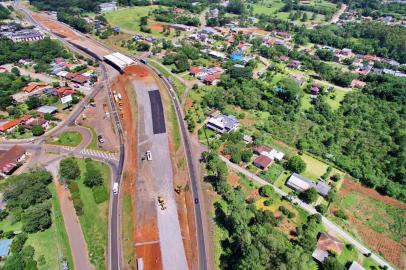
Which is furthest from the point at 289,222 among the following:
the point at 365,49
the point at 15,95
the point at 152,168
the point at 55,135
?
the point at 365,49

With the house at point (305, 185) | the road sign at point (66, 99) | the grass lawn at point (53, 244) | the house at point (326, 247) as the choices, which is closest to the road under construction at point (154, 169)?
the grass lawn at point (53, 244)

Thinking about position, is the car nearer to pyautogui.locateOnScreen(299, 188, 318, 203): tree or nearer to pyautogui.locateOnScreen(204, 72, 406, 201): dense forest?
pyautogui.locateOnScreen(204, 72, 406, 201): dense forest

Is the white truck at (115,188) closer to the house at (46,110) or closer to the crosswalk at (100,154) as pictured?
the crosswalk at (100,154)

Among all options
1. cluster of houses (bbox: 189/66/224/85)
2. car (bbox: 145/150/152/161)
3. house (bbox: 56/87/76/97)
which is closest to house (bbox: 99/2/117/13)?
cluster of houses (bbox: 189/66/224/85)

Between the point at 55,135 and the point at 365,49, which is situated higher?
the point at 365,49


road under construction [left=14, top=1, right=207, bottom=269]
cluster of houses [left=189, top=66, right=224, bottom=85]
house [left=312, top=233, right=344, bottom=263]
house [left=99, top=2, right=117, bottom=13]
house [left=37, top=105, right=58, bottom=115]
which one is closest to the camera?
road under construction [left=14, top=1, right=207, bottom=269]

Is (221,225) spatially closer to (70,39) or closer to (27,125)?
(27,125)

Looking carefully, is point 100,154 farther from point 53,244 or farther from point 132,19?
point 132,19
